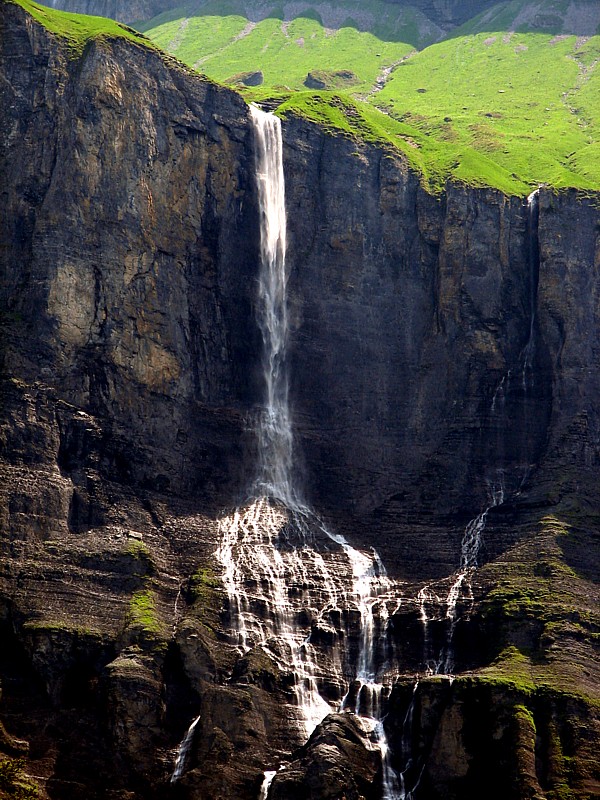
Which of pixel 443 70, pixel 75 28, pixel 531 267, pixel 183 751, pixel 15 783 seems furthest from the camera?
pixel 443 70

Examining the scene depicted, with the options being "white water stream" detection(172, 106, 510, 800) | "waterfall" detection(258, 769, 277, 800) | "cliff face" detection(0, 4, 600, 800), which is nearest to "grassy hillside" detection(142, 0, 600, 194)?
"cliff face" detection(0, 4, 600, 800)

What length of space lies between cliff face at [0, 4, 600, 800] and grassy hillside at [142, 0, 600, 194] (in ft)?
27.8

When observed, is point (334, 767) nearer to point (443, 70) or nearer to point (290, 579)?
point (290, 579)

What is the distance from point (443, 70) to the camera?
154 m

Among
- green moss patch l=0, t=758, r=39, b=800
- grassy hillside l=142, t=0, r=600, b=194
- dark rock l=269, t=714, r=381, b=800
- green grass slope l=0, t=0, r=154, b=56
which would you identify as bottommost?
green moss patch l=0, t=758, r=39, b=800

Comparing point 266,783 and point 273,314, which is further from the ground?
point 273,314

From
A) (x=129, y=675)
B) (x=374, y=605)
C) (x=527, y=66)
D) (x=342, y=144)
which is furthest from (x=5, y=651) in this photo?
(x=527, y=66)

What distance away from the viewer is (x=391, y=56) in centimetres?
16438

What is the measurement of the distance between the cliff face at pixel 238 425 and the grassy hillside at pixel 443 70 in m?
8.46

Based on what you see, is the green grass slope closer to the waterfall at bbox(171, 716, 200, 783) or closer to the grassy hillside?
the grassy hillside

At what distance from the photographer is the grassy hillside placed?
10494 cm

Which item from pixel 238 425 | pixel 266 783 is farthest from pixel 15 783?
pixel 238 425

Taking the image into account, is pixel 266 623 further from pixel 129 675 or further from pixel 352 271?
pixel 352 271

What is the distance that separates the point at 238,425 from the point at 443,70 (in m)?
80.4
